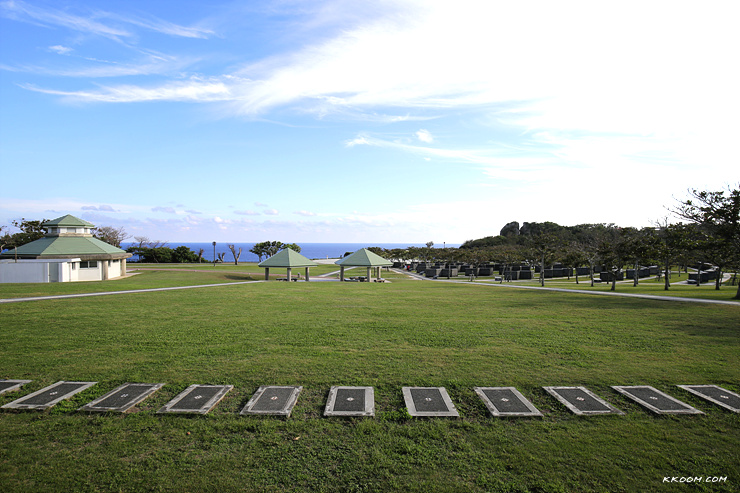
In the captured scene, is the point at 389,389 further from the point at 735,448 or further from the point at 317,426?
the point at 735,448

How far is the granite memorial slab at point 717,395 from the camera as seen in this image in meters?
5.26

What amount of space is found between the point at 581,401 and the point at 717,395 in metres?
2.08

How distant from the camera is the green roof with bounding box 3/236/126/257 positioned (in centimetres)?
2622

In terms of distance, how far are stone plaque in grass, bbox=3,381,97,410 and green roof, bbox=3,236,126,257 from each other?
25.8 metres

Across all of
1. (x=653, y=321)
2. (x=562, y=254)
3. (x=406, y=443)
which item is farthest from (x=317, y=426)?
(x=562, y=254)

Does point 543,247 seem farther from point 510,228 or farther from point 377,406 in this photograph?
point 510,228

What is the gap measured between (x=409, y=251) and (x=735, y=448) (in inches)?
2549

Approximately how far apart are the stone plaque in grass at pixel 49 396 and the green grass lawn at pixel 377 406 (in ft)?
0.54

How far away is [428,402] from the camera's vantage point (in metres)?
5.35

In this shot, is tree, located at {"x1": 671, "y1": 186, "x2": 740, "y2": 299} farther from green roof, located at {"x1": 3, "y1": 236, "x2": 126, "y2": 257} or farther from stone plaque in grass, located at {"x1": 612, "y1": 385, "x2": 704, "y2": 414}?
green roof, located at {"x1": 3, "y1": 236, "x2": 126, "y2": 257}

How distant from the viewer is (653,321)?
11.2 metres

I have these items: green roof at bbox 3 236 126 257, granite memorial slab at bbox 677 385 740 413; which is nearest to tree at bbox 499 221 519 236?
green roof at bbox 3 236 126 257

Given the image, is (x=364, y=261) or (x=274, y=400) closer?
(x=274, y=400)

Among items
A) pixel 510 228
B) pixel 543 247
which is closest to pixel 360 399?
pixel 543 247
